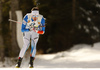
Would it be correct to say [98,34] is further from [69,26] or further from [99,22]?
[69,26]

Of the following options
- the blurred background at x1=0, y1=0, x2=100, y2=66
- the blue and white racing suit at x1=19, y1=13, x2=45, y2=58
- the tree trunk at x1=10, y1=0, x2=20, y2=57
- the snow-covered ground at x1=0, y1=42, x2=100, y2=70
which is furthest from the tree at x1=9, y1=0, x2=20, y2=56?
the blue and white racing suit at x1=19, y1=13, x2=45, y2=58

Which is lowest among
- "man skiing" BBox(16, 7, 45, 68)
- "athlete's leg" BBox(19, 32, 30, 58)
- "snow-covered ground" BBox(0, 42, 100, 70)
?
"snow-covered ground" BBox(0, 42, 100, 70)

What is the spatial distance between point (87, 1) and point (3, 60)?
7866 millimetres

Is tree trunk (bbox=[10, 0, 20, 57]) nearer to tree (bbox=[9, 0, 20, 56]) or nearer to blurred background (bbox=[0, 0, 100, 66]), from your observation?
tree (bbox=[9, 0, 20, 56])

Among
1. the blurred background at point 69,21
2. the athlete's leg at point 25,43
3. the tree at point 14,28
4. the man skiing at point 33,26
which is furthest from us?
the blurred background at point 69,21

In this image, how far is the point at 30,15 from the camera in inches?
215

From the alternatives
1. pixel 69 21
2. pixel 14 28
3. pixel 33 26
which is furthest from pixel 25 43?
pixel 69 21

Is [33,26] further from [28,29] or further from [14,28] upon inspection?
[14,28]

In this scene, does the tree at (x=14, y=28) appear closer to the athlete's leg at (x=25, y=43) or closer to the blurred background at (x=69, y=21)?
the blurred background at (x=69, y=21)

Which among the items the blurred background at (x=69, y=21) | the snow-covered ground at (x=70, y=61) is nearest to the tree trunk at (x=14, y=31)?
the snow-covered ground at (x=70, y=61)

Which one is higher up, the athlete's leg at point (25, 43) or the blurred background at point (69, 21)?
the blurred background at point (69, 21)

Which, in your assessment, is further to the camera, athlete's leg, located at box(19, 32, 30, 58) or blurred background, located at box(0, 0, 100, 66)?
blurred background, located at box(0, 0, 100, 66)

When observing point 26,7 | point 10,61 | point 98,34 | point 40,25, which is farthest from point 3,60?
point 98,34

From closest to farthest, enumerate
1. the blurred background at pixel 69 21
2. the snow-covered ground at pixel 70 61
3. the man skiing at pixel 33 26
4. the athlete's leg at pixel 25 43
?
1. the man skiing at pixel 33 26
2. the athlete's leg at pixel 25 43
3. the snow-covered ground at pixel 70 61
4. the blurred background at pixel 69 21
